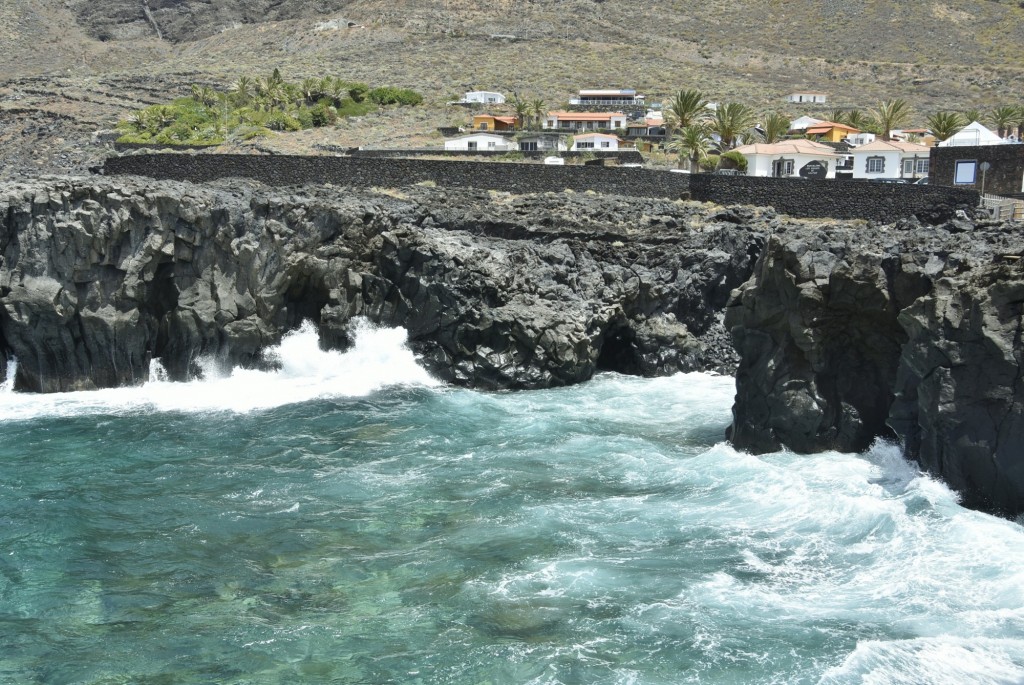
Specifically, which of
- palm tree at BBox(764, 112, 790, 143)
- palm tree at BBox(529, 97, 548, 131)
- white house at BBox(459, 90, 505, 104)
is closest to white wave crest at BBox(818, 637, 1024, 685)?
palm tree at BBox(764, 112, 790, 143)

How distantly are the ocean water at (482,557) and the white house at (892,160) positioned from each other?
23654mm

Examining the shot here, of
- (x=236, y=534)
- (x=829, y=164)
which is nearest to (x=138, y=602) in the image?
(x=236, y=534)

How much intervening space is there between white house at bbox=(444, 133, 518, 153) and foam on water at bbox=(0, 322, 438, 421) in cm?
2396

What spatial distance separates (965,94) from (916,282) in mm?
63046

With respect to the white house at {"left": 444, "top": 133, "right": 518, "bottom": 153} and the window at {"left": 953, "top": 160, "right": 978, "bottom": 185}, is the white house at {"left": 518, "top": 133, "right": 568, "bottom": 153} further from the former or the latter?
the window at {"left": 953, "top": 160, "right": 978, "bottom": 185}

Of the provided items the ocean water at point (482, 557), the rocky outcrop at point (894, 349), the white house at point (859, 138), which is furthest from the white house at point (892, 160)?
the ocean water at point (482, 557)

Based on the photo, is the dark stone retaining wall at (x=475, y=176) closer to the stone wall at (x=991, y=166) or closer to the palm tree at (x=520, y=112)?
the stone wall at (x=991, y=166)

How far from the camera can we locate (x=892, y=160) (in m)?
48.3

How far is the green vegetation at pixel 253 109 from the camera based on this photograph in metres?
60.7

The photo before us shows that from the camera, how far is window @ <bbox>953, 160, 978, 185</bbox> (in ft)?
137

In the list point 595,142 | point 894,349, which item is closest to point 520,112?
point 595,142

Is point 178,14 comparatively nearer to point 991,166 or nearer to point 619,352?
point 619,352

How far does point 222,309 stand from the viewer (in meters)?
34.9

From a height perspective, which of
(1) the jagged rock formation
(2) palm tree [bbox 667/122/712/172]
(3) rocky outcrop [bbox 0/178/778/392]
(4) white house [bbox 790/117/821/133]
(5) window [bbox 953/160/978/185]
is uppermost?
(1) the jagged rock formation
